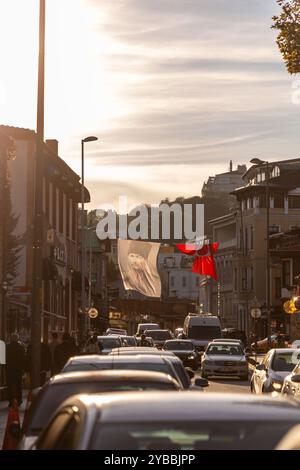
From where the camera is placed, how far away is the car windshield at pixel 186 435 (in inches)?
259

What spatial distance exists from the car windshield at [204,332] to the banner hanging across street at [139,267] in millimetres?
4945

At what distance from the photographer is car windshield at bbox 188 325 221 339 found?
2566 inches

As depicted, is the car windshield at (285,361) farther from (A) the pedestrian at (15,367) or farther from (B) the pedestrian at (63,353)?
(B) the pedestrian at (63,353)

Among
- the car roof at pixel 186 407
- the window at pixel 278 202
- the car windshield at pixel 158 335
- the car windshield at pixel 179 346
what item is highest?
the window at pixel 278 202

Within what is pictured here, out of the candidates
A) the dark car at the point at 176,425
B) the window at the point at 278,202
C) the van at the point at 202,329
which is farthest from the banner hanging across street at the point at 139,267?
the window at the point at 278,202

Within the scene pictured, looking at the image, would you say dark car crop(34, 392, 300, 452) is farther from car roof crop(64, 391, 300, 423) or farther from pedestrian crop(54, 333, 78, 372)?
pedestrian crop(54, 333, 78, 372)

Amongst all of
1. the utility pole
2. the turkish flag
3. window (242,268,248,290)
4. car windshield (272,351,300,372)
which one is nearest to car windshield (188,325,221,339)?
car windshield (272,351,300,372)

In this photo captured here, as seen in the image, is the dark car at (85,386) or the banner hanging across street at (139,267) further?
the banner hanging across street at (139,267)

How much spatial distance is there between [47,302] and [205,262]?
141 ft

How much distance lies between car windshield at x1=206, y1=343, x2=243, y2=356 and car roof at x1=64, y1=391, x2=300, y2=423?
41744 millimetres

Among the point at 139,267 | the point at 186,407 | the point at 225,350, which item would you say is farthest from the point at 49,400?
the point at 139,267

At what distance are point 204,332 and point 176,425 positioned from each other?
194 ft

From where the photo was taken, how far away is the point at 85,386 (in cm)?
1167

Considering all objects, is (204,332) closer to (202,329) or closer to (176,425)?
(202,329)
